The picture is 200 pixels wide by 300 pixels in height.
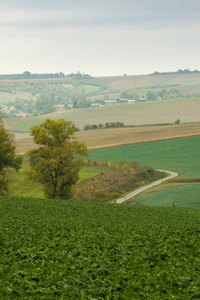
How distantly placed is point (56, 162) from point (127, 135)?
6562cm

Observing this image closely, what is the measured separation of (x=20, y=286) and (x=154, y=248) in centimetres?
851

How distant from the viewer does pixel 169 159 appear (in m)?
103

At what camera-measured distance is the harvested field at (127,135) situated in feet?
398

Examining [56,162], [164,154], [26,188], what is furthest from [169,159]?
[56,162]

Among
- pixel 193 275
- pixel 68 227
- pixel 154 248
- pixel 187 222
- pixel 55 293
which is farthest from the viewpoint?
pixel 187 222

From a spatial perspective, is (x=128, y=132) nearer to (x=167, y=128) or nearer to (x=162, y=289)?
(x=167, y=128)

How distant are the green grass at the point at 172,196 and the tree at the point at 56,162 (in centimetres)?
1049

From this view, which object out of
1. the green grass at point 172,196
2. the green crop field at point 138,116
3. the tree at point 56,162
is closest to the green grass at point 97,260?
the tree at point 56,162

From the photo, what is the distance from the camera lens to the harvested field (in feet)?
398

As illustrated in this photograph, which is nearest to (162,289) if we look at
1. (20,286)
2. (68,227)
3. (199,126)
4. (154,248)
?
(20,286)

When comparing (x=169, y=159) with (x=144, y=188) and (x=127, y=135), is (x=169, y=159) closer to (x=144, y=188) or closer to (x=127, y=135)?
(x=127, y=135)

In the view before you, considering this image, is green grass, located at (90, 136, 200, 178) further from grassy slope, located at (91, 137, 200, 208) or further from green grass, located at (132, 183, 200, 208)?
green grass, located at (132, 183, 200, 208)

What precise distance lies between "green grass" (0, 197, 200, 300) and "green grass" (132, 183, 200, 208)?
3169cm

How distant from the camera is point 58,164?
64062mm
